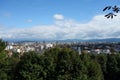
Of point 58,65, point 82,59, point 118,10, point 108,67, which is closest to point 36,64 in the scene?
point 58,65

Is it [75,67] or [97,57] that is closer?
[75,67]

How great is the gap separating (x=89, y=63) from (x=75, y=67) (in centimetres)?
324

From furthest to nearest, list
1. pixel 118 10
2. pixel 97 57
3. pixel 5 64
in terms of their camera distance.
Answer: pixel 97 57 → pixel 5 64 → pixel 118 10

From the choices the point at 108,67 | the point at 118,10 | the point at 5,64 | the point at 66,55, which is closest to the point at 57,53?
the point at 66,55

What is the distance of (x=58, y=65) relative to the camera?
43.2 meters

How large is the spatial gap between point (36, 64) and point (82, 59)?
6338 millimetres

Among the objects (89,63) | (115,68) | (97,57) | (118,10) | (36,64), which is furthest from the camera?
(97,57)

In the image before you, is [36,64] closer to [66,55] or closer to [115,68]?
[66,55]

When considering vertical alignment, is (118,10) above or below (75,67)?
above

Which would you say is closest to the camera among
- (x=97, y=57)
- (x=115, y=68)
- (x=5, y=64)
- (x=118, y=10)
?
(x=118, y=10)

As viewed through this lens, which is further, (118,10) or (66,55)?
(66,55)

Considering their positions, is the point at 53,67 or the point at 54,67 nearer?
the point at 53,67

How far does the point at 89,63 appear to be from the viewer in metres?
45.2

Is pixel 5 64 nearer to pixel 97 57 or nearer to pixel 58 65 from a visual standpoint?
pixel 58 65
